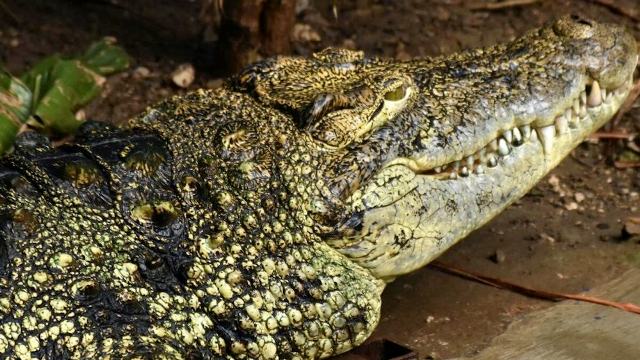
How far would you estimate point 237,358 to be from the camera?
3305 mm

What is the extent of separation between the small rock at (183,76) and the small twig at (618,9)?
261 cm

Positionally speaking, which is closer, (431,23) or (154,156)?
(154,156)

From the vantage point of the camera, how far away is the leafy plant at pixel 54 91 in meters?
4.68

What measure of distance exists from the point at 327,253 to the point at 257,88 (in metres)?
0.70

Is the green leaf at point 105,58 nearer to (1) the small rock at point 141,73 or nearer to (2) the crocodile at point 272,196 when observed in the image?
(1) the small rock at point 141,73

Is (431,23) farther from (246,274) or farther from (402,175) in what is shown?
(246,274)

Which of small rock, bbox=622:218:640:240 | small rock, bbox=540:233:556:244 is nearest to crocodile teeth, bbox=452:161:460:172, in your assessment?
small rock, bbox=540:233:556:244

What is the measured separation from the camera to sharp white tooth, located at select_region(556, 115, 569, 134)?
3.85m

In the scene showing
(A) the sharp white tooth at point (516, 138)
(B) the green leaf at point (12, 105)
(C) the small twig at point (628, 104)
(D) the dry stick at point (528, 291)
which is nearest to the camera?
(A) the sharp white tooth at point (516, 138)

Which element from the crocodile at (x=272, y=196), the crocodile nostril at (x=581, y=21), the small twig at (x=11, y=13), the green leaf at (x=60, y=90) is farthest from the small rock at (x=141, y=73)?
the crocodile nostril at (x=581, y=21)

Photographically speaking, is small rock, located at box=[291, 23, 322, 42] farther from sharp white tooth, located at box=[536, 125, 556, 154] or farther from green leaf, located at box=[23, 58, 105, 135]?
sharp white tooth, located at box=[536, 125, 556, 154]

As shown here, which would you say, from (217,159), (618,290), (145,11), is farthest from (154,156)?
(145,11)

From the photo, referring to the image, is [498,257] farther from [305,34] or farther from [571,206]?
[305,34]

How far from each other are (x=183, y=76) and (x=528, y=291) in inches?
99.6
